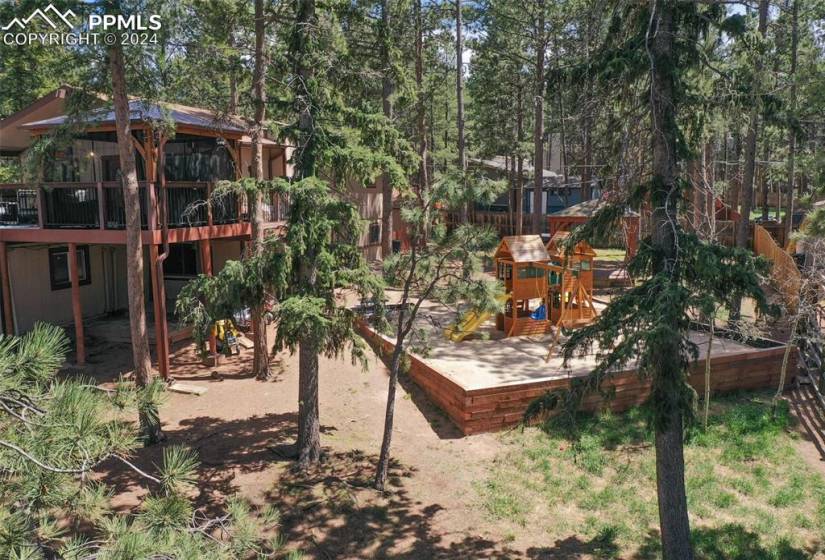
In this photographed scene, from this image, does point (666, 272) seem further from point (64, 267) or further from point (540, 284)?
point (64, 267)

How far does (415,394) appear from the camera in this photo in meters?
12.1

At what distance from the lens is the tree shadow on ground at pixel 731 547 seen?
733 cm

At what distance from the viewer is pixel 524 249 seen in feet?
47.8

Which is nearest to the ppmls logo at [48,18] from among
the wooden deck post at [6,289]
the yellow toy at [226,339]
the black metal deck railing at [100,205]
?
the black metal deck railing at [100,205]

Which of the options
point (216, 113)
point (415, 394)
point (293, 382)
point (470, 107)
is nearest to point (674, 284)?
point (415, 394)

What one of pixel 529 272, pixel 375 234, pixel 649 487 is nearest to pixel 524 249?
pixel 529 272

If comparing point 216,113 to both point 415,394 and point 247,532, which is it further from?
point 247,532

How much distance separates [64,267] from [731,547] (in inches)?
639

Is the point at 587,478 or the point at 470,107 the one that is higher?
the point at 470,107

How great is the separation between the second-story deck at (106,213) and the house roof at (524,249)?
5.76 meters

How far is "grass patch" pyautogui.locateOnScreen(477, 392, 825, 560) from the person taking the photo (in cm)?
770

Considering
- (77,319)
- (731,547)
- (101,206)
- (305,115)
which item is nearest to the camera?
(731,547)

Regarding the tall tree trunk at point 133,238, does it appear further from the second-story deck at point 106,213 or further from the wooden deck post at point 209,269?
the wooden deck post at point 209,269

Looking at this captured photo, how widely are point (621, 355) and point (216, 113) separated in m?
9.51
